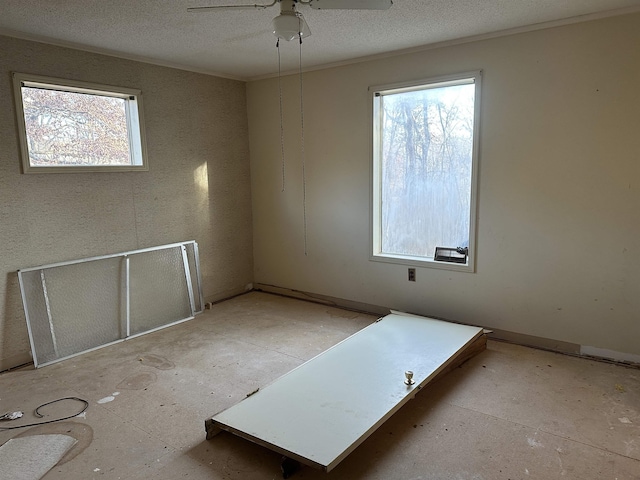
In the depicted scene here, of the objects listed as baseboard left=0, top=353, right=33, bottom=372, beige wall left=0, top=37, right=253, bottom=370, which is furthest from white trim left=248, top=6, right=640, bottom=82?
baseboard left=0, top=353, right=33, bottom=372

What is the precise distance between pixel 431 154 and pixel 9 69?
3.36 metres

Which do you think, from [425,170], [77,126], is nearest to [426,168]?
[425,170]

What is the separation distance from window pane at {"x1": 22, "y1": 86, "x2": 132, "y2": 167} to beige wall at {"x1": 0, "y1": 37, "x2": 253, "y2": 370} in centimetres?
14

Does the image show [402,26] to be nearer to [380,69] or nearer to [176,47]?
[380,69]

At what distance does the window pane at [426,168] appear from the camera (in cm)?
371

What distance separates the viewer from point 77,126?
11.9ft

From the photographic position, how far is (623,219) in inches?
120

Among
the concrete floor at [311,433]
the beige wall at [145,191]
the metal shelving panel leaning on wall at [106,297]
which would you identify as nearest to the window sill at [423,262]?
the concrete floor at [311,433]

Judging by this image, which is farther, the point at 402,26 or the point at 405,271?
the point at 405,271

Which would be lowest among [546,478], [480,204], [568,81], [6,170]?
[546,478]

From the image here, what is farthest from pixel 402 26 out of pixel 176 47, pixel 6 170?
pixel 6 170

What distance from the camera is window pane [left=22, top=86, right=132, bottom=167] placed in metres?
3.36

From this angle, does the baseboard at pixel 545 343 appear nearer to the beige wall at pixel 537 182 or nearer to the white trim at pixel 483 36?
the beige wall at pixel 537 182

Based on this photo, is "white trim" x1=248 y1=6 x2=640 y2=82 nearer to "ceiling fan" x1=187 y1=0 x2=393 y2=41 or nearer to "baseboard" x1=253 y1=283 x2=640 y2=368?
"ceiling fan" x1=187 y1=0 x2=393 y2=41
